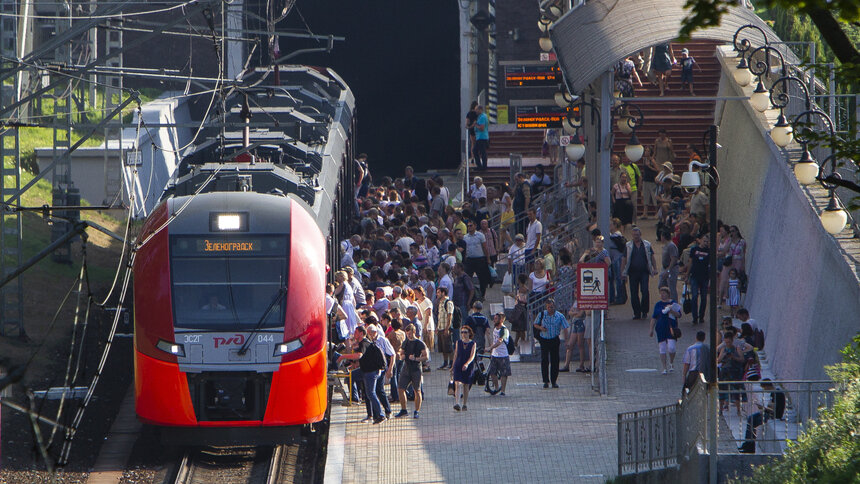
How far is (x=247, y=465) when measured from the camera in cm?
1616

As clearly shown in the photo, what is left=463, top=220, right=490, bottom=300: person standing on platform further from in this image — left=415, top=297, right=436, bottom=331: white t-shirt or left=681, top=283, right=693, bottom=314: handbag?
left=681, top=283, right=693, bottom=314: handbag

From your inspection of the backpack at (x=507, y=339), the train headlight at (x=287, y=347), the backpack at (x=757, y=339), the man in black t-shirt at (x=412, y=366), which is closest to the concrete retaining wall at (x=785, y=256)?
the backpack at (x=757, y=339)

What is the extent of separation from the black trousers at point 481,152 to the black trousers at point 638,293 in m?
13.9

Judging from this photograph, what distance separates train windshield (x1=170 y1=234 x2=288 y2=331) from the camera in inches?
590

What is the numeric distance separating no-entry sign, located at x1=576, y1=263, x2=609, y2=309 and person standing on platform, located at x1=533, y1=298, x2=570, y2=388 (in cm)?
38

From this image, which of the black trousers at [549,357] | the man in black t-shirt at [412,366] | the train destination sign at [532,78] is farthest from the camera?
the train destination sign at [532,78]

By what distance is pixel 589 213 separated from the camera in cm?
2416

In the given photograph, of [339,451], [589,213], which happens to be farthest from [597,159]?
[339,451]

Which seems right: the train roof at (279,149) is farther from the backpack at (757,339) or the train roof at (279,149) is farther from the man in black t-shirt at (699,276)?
the backpack at (757,339)

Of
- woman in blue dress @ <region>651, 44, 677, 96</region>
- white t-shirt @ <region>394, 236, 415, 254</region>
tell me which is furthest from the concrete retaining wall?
white t-shirt @ <region>394, 236, 415, 254</region>

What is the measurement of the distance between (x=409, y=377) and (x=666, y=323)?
12.4 ft

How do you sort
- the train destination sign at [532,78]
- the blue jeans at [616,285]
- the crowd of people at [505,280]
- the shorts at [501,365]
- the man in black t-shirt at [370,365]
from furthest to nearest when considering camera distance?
1. the train destination sign at [532,78]
2. the blue jeans at [616,285]
3. the shorts at [501,365]
4. the crowd of people at [505,280]
5. the man in black t-shirt at [370,365]

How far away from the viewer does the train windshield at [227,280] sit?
14977 mm

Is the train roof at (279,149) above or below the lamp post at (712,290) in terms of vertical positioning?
above
